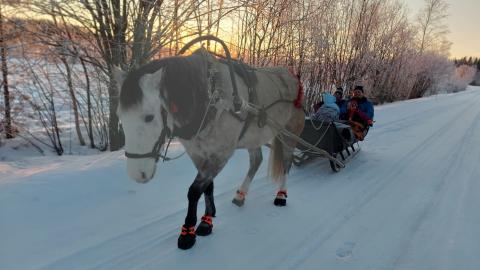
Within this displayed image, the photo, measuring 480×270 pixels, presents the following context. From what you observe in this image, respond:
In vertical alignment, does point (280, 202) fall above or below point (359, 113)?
below

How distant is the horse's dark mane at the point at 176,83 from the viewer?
225 centimetres

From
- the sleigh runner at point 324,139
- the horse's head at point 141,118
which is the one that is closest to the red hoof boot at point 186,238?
the horse's head at point 141,118

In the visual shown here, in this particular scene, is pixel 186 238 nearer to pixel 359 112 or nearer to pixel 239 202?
pixel 239 202

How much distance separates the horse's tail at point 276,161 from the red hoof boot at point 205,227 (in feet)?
4.13

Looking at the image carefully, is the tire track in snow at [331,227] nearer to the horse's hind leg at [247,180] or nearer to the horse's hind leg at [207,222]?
the horse's hind leg at [207,222]

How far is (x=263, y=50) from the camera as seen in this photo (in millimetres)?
9383

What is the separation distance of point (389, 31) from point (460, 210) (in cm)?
1788

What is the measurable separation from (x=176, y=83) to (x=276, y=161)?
2076 millimetres

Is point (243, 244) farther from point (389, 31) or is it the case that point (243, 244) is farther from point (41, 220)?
point (389, 31)

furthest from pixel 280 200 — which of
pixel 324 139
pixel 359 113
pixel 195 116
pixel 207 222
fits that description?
pixel 359 113

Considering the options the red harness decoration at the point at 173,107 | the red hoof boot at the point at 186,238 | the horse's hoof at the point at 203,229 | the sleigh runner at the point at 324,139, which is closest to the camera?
the red harness decoration at the point at 173,107

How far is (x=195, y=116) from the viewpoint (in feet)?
8.50

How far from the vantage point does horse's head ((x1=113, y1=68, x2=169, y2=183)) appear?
7.37 ft

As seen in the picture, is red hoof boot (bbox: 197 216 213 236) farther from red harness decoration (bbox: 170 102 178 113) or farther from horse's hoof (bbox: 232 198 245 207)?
red harness decoration (bbox: 170 102 178 113)
